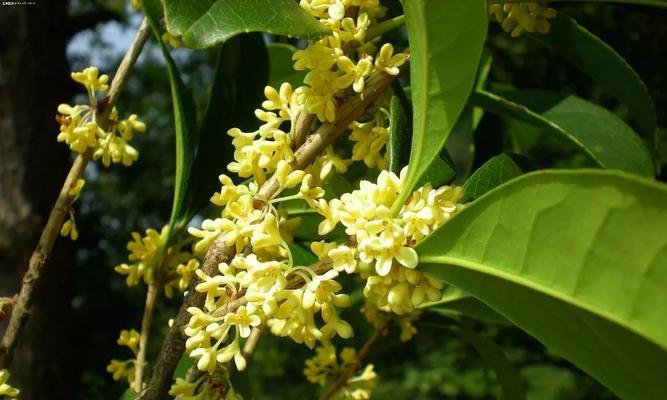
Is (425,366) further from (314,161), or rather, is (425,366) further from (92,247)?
(314,161)

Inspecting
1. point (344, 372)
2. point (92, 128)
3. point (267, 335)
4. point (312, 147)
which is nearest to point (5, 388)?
point (92, 128)

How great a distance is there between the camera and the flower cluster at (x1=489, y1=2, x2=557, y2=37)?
822mm

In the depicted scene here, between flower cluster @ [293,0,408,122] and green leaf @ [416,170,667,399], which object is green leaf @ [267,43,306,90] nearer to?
flower cluster @ [293,0,408,122]

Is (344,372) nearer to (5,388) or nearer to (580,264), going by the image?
(5,388)

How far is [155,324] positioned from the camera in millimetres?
5812

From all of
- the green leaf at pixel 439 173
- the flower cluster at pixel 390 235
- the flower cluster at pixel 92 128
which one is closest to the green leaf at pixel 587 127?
the green leaf at pixel 439 173

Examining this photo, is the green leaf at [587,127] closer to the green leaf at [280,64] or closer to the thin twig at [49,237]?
the green leaf at [280,64]

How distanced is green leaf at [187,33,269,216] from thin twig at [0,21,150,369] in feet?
0.48

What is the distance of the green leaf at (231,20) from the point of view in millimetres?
629

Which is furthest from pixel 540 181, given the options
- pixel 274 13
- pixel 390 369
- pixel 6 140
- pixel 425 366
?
pixel 390 369

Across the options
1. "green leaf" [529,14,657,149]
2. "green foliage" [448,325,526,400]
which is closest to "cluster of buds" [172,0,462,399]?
"green leaf" [529,14,657,149]

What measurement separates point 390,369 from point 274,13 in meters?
4.62

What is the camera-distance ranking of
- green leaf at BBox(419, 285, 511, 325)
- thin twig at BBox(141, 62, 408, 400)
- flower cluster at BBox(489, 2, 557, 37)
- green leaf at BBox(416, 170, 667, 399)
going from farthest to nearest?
green leaf at BBox(419, 285, 511, 325)
flower cluster at BBox(489, 2, 557, 37)
thin twig at BBox(141, 62, 408, 400)
green leaf at BBox(416, 170, 667, 399)

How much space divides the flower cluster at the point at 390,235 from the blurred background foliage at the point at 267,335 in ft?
1.98
